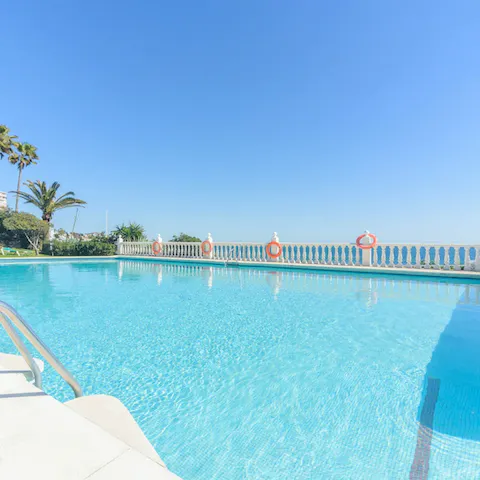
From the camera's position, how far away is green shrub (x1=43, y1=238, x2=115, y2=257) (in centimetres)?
1803

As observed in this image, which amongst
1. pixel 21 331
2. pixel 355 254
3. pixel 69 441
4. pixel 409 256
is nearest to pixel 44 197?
pixel 355 254

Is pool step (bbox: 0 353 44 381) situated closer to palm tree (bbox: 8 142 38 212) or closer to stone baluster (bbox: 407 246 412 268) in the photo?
stone baluster (bbox: 407 246 412 268)

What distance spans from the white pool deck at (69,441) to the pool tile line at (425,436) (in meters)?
1.46

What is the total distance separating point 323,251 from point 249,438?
9.44 m

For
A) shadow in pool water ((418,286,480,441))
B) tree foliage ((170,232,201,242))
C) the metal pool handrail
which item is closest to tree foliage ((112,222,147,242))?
tree foliage ((170,232,201,242))

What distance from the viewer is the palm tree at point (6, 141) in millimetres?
18344

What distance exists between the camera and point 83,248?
59.5 feet

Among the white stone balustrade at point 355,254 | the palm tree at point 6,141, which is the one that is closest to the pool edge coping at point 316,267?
the white stone balustrade at point 355,254

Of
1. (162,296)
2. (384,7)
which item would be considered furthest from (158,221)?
(384,7)

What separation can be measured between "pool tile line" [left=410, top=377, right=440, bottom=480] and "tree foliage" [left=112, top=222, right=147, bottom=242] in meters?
19.1

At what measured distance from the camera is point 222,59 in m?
13.6

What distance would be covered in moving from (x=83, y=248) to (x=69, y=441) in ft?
64.0

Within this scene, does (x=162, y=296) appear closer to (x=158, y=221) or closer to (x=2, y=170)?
(x=158, y=221)

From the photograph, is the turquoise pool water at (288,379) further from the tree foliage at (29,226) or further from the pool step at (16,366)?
the tree foliage at (29,226)
